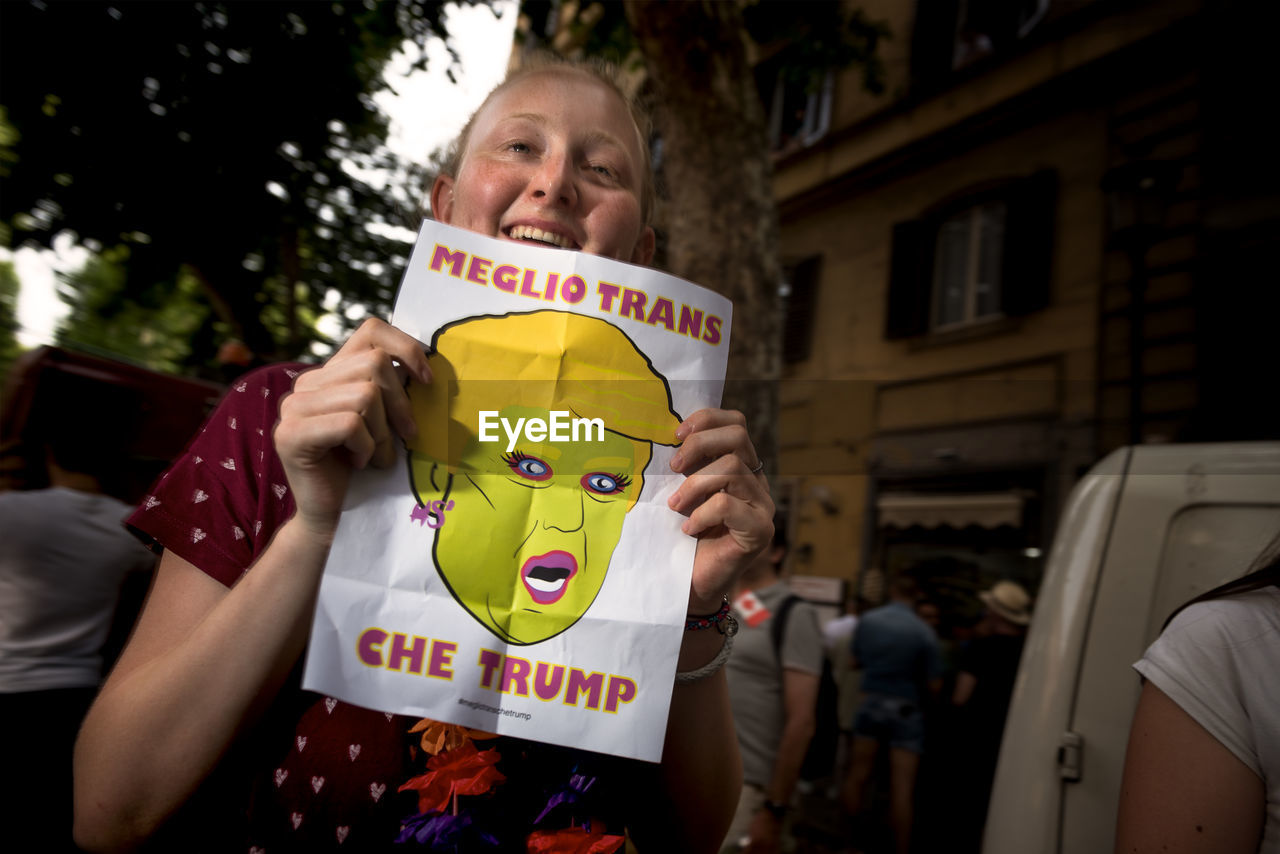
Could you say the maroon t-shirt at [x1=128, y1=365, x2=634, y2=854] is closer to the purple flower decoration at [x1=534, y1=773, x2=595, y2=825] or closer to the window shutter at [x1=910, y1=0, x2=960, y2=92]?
the purple flower decoration at [x1=534, y1=773, x2=595, y2=825]

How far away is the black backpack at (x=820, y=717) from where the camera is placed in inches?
126

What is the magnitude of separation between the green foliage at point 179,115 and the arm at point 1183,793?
413cm

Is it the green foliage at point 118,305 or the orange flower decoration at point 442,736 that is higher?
the green foliage at point 118,305

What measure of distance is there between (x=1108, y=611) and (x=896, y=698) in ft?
10.3

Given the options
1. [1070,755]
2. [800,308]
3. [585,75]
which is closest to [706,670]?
[585,75]

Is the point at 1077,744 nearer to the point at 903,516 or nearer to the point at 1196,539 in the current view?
the point at 1196,539

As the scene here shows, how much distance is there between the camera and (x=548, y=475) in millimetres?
821

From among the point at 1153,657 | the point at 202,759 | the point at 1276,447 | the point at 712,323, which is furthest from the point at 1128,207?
the point at 202,759

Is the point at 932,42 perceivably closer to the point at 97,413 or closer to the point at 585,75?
the point at 97,413

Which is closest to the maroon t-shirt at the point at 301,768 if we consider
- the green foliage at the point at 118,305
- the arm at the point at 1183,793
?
the arm at the point at 1183,793

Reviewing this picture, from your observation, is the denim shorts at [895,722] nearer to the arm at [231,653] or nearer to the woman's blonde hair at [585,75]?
the woman's blonde hair at [585,75]

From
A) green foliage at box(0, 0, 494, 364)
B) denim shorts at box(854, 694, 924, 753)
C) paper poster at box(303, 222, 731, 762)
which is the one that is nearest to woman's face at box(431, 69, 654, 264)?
paper poster at box(303, 222, 731, 762)

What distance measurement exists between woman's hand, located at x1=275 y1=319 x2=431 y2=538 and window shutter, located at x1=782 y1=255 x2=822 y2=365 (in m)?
9.88

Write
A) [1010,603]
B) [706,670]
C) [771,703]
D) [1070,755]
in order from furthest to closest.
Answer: [1010,603], [771,703], [1070,755], [706,670]
